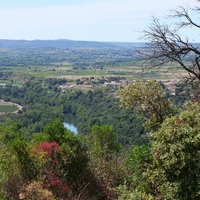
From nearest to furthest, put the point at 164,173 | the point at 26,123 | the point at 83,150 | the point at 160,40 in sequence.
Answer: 1. the point at 164,173
2. the point at 160,40
3. the point at 83,150
4. the point at 26,123

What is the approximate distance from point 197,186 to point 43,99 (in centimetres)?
4944

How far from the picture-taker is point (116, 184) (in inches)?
307

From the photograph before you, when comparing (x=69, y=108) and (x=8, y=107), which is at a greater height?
(x=69, y=108)

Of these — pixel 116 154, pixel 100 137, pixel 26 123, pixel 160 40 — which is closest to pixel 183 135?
pixel 160 40

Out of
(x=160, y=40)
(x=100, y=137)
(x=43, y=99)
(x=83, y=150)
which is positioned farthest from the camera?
(x=43, y=99)

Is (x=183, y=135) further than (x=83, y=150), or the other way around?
(x=83, y=150)

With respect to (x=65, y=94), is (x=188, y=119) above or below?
above

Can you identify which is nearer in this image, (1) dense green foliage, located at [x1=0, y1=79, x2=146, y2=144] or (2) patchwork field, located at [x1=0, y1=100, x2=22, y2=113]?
(1) dense green foliage, located at [x1=0, y1=79, x2=146, y2=144]

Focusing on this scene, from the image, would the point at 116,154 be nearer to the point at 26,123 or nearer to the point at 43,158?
the point at 43,158

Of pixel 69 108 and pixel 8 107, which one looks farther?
pixel 69 108

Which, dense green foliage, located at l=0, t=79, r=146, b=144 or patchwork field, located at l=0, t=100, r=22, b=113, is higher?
dense green foliage, located at l=0, t=79, r=146, b=144

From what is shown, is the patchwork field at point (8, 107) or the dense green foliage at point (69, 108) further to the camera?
the patchwork field at point (8, 107)

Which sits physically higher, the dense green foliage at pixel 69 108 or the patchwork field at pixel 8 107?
the dense green foliage at pixel 69 108

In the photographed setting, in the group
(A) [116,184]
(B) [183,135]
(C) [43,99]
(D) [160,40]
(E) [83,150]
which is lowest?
(C) [43,99]
